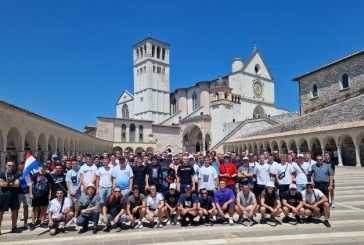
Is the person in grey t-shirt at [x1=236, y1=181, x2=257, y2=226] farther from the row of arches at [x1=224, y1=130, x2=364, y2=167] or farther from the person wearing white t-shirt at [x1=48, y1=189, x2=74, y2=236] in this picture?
the row of arches at [x1=224, y1=130, x2=364, y2=167]

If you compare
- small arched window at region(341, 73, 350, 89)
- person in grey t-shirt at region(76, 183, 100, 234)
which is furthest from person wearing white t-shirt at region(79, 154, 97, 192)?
small arched window at region(341, 73, 350, 89)

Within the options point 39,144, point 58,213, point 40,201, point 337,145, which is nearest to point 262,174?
point 58,213

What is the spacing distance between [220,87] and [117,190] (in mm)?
43285

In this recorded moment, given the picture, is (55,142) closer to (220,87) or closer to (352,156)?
(352,156)

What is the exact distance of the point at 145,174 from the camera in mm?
8734

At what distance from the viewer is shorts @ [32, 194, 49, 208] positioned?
7.53m

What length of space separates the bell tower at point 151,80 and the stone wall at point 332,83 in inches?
1374

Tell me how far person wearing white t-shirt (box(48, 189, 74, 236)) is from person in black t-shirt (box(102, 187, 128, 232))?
86cm

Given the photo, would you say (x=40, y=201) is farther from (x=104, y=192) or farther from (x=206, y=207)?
(x=206, y=207)

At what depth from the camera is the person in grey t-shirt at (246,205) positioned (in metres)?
7.61

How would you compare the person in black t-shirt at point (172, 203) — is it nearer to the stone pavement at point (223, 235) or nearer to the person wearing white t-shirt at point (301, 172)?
the stone pavement at point (223, 235)

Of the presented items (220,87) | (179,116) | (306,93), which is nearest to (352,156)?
(306,93)

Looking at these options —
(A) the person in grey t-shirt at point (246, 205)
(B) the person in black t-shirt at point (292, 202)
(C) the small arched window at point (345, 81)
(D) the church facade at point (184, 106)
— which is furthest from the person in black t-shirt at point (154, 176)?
(D) the church facade at point (184, 106)

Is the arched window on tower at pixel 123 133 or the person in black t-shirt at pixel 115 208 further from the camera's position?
the arched window on tower at pixel 123 133
